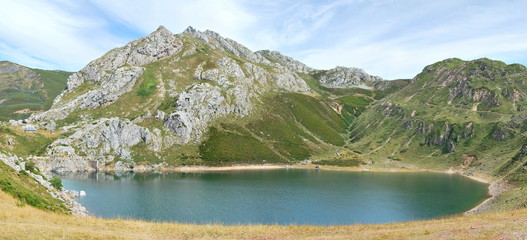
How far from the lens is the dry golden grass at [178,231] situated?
2811 cm

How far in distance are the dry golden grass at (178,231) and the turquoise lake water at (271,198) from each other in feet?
101

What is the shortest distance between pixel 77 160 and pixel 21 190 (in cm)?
14720

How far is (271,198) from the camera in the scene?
348 feet

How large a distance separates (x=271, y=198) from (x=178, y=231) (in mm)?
71068

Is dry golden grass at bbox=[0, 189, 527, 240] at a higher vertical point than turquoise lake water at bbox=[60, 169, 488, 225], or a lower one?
higher

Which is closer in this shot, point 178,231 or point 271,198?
point 178,231

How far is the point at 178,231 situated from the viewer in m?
37.8

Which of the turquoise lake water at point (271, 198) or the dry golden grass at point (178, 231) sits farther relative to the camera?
the turquoise lake water at point (271, 198)

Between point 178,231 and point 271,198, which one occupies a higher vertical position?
point 178,231

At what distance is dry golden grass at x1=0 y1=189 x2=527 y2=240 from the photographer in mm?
28109

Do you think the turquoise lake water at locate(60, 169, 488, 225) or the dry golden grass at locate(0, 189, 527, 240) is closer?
the dry golden grass at locate(0, 189, 527, 240)

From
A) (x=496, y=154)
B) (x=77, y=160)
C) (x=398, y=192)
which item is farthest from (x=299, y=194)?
(x=496, y=154)

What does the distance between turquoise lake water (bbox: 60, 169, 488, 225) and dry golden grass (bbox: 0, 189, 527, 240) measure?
101 ft

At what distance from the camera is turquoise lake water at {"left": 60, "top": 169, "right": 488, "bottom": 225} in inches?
3246
